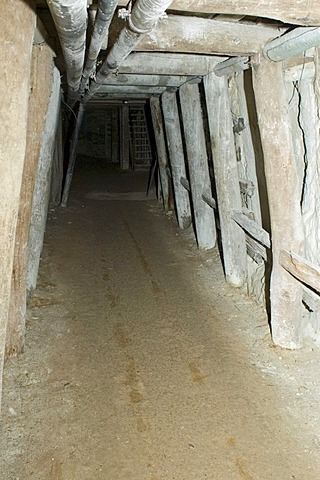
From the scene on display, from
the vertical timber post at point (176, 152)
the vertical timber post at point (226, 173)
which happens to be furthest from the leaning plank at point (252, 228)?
the vertical timber post at point (176, 152)

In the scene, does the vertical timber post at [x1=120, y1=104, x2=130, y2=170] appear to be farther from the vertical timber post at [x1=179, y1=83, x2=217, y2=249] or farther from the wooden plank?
the wooden plank

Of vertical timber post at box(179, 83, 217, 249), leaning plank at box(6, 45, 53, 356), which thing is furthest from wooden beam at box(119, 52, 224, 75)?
vertical timber post at box(179, 83, 217, 249)

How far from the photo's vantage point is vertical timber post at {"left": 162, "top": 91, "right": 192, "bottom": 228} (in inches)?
256

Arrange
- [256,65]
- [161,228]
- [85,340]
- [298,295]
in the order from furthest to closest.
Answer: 1. [161,228]
2. [85,340]
3. [298,295]
4. [256,65]

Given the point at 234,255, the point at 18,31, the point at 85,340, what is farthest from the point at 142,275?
the point at 18,31

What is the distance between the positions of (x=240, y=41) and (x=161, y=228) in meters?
4.36

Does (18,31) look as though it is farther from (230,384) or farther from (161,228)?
(161,228)

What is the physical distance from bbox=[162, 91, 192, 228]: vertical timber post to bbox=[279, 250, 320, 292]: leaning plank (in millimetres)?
3589

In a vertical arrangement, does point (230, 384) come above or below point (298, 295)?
below

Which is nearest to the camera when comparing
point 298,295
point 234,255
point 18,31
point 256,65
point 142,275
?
point 18,31

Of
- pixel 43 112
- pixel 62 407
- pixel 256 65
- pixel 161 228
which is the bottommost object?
pixel 62 407

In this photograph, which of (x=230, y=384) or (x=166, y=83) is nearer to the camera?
(x=230, y=384)

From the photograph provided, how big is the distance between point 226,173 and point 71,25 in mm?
2945

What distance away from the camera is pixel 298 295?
11.3ft
